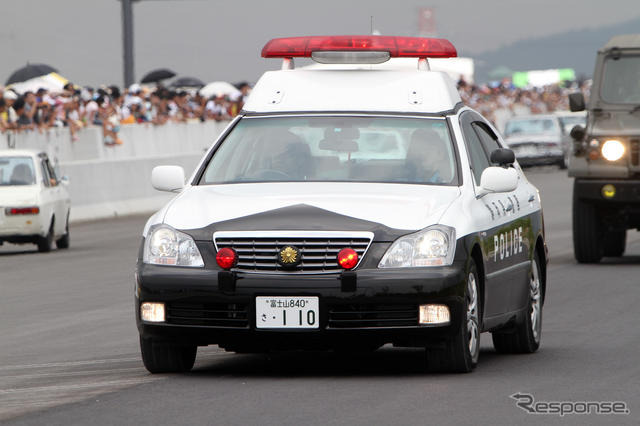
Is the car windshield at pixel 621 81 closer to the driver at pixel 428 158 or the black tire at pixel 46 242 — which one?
the black tire at pixel 46 242

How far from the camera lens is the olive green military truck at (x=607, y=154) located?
1816 centimetres

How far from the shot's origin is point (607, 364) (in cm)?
998

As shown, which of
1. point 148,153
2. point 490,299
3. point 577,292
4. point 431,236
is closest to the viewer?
point 431,236

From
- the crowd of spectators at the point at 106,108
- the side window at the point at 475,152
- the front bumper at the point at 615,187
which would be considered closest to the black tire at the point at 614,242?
the front bumper at the point at 615,187

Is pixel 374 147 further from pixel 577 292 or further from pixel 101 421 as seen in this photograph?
pixel 577 292

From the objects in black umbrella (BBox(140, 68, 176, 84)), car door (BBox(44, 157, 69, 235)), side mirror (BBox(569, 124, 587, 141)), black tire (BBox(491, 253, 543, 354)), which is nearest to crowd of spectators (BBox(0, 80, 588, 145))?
black umbrella (BBox(140, 68, 176, 84))

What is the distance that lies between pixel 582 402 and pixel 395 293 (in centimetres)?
116

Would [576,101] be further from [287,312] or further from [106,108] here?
[106,108]

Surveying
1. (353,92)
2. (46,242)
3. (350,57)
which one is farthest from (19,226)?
(353,92)

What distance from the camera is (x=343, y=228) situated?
29.1 ft

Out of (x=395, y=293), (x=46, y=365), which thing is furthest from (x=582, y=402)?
(x=46, y=365)

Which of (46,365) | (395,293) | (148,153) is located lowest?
(148,153)

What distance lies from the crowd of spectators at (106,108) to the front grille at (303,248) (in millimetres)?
19847

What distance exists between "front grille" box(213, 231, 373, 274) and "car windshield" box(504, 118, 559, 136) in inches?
1581
